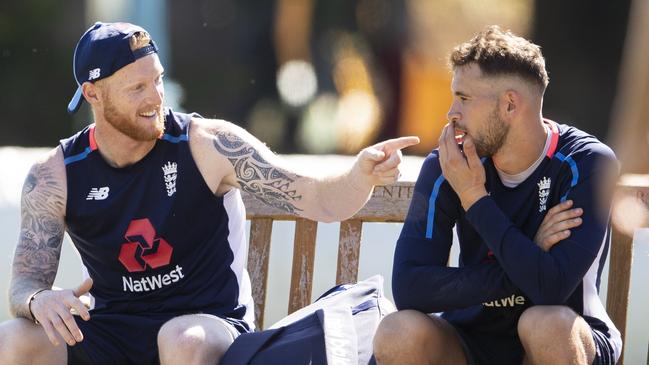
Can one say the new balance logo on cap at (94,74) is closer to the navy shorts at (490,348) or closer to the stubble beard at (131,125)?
the stubble beard at (131,125)

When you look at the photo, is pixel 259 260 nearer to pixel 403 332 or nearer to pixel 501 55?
pixel 403 332

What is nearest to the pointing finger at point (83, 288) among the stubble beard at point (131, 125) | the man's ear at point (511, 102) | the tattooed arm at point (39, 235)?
the tattooed arm at point (39, 235)

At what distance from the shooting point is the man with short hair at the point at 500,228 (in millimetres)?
3932

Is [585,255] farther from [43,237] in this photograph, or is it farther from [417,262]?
[43,237]

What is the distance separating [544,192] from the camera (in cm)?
412

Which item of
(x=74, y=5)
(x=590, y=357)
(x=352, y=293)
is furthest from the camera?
(x=74, y=5)

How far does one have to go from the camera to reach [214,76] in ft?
20.0

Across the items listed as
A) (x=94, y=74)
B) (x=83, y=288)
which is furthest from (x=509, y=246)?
(x=94, y=74)

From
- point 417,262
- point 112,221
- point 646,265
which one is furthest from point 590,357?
point 112,221

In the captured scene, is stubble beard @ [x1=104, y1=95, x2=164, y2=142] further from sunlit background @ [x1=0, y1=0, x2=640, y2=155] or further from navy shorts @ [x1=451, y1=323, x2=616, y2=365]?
sunlit background @ [x1=0, y1=0, x2=640, y2=155]

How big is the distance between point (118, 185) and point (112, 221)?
0.41 feet

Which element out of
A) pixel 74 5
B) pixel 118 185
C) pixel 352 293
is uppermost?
pixel 74 5

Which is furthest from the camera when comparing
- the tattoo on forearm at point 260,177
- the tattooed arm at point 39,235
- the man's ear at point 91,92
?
the man's ear at point 91,92

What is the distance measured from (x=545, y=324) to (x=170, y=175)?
135 cm
